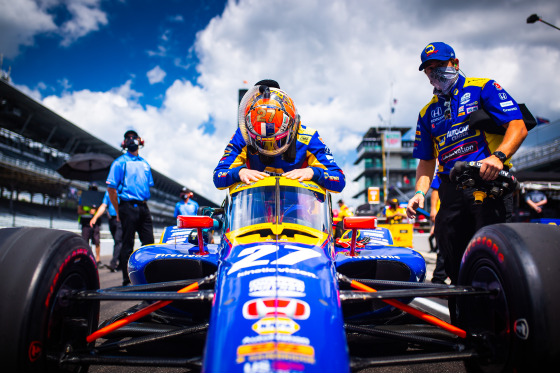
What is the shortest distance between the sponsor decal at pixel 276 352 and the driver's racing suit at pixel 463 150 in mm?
1833

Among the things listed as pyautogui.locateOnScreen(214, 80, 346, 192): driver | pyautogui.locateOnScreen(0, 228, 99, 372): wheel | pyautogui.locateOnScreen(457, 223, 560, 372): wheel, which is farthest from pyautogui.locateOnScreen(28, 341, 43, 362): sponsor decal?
pyautogui.locateOnScreen(457, 223, 560, 372): wheel

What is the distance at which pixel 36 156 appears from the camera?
3017cm

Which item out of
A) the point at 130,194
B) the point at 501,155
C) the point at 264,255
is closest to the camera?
the point at 264,255

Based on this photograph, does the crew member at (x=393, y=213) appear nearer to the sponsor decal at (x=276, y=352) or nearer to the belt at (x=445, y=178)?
the belt at (x=445, y=178)

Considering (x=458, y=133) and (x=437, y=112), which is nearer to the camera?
(x=458, y=133)

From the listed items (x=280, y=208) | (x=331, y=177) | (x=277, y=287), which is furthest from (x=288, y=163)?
(x=277, y=287)

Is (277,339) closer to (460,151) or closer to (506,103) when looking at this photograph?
(460,151)

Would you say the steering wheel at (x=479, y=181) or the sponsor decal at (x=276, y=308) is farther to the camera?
the steering wheel at (x=479, y=181)

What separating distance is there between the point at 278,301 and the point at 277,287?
80 millimetres

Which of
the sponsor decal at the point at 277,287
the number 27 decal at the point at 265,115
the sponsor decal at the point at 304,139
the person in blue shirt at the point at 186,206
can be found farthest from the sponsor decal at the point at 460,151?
the person in blue shirt at the point at 186,206

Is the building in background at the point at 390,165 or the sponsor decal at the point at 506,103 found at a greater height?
the building in background at the point at 390,165

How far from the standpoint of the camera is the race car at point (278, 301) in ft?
4.74

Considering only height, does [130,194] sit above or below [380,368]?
above

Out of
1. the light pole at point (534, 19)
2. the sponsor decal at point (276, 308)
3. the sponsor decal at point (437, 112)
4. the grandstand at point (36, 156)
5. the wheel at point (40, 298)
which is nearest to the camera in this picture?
the sponsor decal at point (276, 308)
